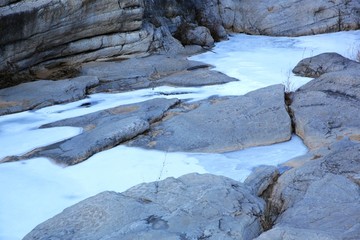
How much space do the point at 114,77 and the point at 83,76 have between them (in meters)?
0.59

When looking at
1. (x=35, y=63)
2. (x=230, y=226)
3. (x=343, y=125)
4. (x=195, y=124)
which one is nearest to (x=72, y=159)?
(x=195, y=124)

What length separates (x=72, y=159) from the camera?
5.77 meters

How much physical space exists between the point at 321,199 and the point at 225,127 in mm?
2515

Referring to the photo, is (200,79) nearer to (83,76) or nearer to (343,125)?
(83,76)

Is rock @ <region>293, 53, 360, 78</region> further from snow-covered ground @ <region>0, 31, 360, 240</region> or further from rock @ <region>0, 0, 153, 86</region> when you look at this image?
rock @ <region>0, 0, 153, 86</region>

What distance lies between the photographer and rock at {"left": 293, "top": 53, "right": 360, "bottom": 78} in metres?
9.20

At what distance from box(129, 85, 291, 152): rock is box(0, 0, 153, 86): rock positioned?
149 inches

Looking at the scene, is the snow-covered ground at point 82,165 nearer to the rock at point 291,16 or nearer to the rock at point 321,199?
the rock at point 321,199

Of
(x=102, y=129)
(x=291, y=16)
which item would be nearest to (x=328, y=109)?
(x=102, y=129)

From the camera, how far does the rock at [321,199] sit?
10.4 ft

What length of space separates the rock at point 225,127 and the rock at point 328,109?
237 mm

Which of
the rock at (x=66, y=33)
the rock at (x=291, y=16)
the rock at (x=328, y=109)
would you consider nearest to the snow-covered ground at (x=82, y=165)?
the rock at (x=328, y=109)

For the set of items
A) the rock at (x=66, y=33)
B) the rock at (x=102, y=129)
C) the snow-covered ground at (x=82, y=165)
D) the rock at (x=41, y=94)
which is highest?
the rock at (x=66, y=33)

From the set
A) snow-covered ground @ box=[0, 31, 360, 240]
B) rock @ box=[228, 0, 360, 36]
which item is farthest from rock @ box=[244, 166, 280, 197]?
rock @ box=[228, 0, 360, 36]
